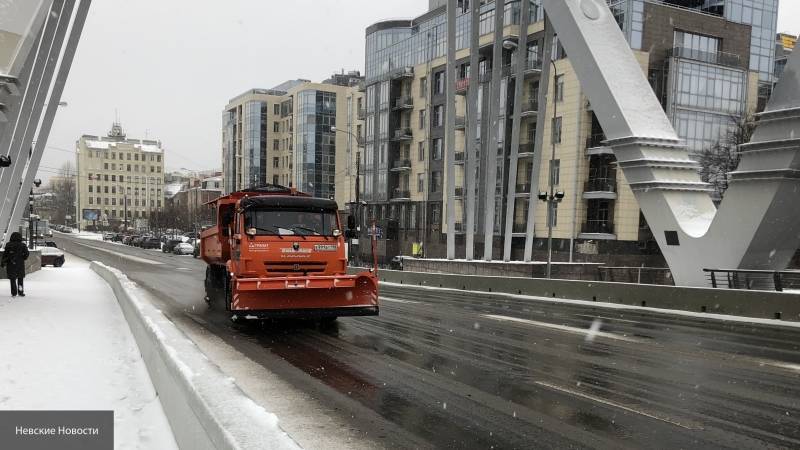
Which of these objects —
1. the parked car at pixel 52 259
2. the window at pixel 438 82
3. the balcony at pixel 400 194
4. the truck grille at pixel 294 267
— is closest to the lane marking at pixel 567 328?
the truck grille at pixel 294 267

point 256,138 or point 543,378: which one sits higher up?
point 256,138

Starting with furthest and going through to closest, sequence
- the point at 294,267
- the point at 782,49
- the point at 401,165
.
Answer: the point at 782,49 → the point at 401,165 → the point at 294,267

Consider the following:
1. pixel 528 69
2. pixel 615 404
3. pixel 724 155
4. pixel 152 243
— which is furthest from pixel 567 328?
pixel 152 243

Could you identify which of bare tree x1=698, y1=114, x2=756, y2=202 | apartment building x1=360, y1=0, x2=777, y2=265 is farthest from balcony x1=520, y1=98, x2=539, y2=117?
bare tree x1=698, y1=114, x2=756, y2=202

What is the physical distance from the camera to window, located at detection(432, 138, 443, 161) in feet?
200

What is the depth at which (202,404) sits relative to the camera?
4176mm

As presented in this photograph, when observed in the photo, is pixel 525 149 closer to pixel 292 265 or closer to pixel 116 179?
pixel 292 265

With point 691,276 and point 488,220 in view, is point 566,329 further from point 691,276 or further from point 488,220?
point 488,220

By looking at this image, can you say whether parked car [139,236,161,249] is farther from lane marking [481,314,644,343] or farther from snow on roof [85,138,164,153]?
snow on roof [85,138,164,153]

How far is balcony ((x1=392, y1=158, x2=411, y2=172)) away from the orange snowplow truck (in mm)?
51831

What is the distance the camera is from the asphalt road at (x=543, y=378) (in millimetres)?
5562

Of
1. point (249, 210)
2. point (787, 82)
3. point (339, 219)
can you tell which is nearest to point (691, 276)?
point (787, 82)

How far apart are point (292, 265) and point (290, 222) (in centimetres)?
105

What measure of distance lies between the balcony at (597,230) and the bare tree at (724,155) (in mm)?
7502
